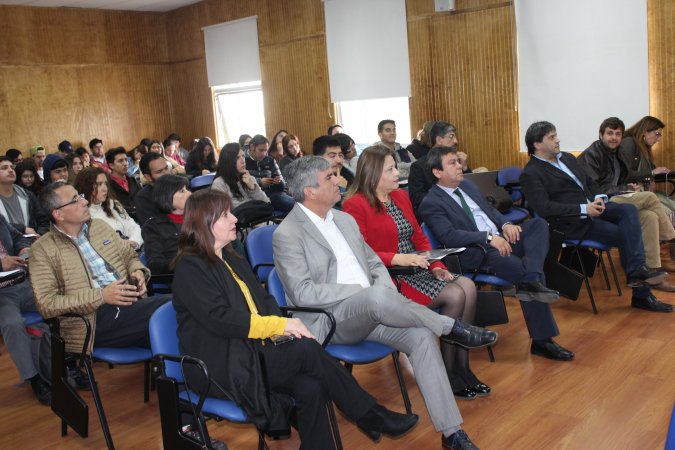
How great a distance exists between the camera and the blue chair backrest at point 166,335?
264 centimetres

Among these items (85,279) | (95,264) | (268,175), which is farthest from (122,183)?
(85,279)

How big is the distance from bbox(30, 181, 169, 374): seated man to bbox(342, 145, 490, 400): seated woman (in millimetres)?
1141

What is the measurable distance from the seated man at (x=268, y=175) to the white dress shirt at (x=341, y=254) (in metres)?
3.36

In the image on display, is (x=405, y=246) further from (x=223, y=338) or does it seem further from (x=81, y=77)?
(x=81, y=77)

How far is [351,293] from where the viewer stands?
3.08m

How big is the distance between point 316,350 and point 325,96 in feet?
28.2

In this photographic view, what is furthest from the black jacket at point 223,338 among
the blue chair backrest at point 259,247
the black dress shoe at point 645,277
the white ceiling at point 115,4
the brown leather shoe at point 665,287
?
A: the white ceiling at point 115,4

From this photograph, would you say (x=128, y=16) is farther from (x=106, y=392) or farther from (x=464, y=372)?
(x=464, y=372)

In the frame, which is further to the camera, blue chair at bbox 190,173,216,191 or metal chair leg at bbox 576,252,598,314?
blue chair at bbox 190,173,216,191

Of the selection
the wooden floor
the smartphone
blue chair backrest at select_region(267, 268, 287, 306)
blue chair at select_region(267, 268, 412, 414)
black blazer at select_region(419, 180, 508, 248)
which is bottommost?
the wooden floor

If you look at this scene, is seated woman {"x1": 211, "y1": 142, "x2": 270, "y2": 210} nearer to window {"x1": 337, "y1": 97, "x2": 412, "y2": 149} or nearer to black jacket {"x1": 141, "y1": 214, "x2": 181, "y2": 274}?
black jacket {"x1": 141, "y1": 214, "x2": 181, "y2": 274}

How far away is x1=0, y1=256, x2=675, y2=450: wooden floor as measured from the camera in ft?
10.3

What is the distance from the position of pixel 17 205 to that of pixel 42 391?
1.88 metres

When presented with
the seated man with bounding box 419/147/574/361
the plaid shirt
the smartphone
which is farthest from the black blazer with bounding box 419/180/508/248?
the plaid shirt
